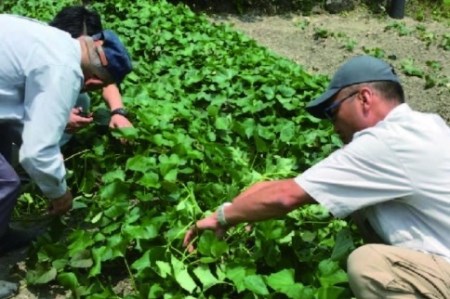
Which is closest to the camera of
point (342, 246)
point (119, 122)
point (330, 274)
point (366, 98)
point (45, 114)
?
point (366, 98)

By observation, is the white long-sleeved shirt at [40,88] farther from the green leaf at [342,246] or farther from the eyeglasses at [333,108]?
the green leaf at [342,246]

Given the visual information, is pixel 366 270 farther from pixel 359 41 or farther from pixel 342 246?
pixel 359 41

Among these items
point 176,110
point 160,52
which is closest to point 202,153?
point 176,110

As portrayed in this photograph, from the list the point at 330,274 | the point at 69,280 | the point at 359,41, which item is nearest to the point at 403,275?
the point at 330,274

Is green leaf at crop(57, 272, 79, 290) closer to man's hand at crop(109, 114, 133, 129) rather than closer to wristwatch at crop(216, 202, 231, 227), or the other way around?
wristwatch at crop(216, 202, 231, 227)

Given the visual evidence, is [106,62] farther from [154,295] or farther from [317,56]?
[317,56]

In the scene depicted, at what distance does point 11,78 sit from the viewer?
9.59ft

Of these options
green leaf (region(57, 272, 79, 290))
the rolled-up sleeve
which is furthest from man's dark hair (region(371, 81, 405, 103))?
green leaf (region(57, 272, 79, 290))

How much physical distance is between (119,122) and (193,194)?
2.75 ft

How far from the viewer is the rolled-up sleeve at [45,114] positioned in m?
2.81

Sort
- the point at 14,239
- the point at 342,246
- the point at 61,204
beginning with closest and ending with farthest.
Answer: the point at 342,246 → the point at 61,204 → the point at 14,239

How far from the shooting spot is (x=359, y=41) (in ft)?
28.3

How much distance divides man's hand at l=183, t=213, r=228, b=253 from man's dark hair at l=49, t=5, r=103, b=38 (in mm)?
1668

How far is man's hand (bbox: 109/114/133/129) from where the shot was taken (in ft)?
12.5
